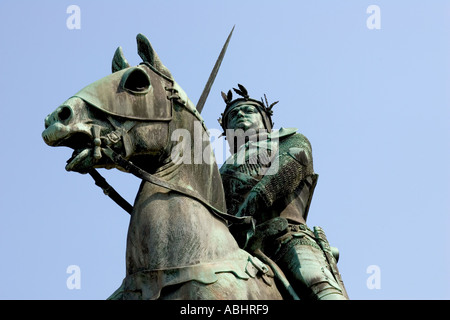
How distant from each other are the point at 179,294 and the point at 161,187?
110cm

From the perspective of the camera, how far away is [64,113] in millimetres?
8945

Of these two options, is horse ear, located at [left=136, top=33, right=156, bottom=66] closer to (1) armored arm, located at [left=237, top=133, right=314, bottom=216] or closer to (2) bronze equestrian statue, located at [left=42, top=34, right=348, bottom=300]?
(2) bronze equestrian statue, located at [left=42, top=34, right=348, bottom=300]

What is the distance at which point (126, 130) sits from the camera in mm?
9062

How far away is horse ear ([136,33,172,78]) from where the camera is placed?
962 cm

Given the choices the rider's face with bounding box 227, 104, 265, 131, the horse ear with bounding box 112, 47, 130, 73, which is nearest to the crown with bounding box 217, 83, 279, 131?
the rider's face with bounding box 227, 104, 265, 131

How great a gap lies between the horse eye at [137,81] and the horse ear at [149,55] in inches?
12.1

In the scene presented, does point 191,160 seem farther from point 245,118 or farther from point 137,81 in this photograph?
point 245,118

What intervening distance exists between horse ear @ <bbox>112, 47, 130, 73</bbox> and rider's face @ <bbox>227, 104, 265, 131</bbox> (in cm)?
254

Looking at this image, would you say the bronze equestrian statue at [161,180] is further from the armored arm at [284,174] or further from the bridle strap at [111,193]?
the armored arm at [284,174]

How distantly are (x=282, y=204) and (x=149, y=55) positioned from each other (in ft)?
8.17

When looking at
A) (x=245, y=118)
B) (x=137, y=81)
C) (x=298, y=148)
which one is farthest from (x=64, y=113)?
(x=245, y=118)

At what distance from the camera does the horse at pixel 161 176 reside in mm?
8586

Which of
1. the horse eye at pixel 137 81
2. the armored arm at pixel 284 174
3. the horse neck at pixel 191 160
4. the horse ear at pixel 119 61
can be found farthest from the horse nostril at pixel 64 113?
the armored arm at pixel 284 174

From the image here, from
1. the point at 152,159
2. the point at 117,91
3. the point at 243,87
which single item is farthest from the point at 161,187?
the point at 243,87
